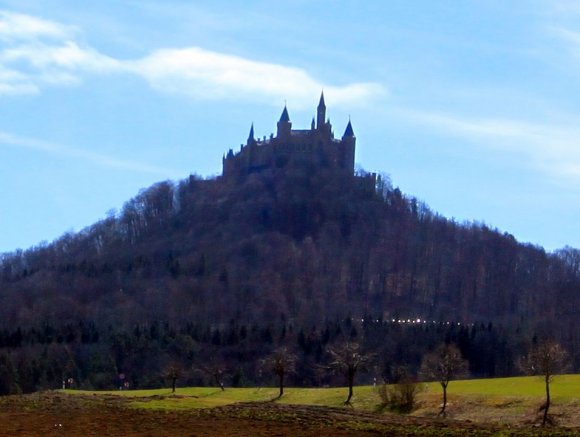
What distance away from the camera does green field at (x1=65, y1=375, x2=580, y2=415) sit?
166 ft

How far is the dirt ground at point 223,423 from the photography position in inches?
1494

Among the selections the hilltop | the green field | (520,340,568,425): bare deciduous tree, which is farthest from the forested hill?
(520,340,568,425): bare deciduous tree

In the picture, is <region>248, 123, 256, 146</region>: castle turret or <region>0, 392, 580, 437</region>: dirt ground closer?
<region>0, 392, 580, 437</region>: dirt ground

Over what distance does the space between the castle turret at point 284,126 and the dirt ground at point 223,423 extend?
140 m

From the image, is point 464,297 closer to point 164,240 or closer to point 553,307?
point 553,307

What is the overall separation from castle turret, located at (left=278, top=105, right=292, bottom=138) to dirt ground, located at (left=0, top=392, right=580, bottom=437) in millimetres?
140225

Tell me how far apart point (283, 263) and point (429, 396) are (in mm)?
103722

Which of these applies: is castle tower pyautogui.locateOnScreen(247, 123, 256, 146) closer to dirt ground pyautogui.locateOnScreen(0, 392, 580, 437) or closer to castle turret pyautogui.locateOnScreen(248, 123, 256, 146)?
castle turret pyautogui.locateOnScreen(248, 123, 256, 146)

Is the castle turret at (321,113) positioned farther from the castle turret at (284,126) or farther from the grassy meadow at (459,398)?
the grassy meadow at (459,398)

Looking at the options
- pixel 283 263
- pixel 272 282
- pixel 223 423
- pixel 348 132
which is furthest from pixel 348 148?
pixel 223 423

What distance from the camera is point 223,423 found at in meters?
40.9

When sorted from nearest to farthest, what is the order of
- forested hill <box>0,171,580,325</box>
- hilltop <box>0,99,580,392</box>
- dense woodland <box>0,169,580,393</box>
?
dense woodland <box>0,169,580,393</box> → hilltop <box>0,99,580,392</box> → forested hill <box>0,171,580,325</box>

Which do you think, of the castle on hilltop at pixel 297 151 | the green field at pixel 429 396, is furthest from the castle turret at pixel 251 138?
the green field at pixel 429 396

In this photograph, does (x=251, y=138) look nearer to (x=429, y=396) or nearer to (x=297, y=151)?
(x=297, y=151)
